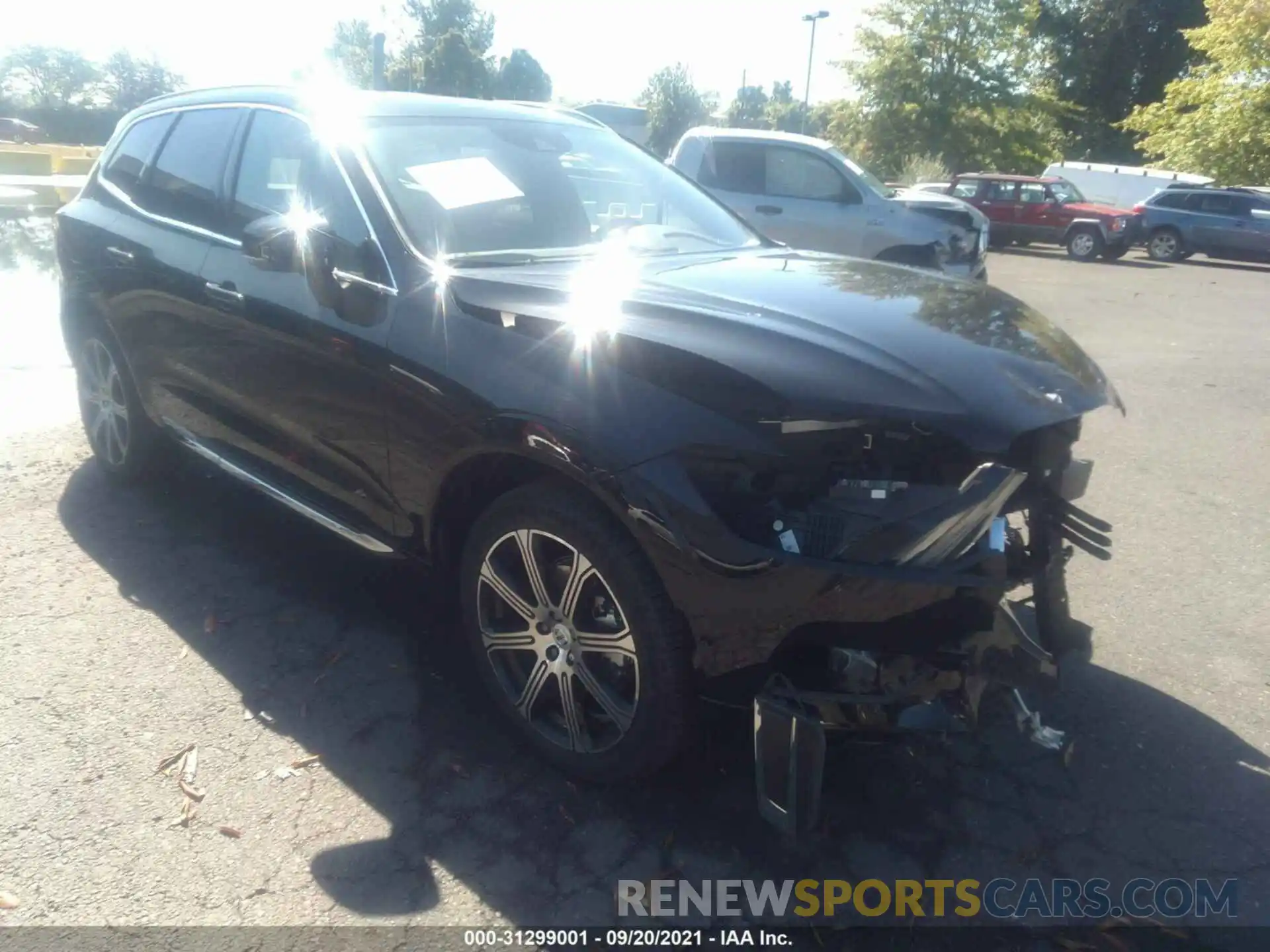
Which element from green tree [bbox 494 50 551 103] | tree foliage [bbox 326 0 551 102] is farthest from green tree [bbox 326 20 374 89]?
green tree [bbox 494 50 551 103]

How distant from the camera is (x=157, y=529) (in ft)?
15.3

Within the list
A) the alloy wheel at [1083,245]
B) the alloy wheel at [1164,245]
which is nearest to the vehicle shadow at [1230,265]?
the alloy wheel at [1164,245]

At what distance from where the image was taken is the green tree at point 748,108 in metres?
76.5

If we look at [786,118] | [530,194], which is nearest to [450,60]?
[786,118]

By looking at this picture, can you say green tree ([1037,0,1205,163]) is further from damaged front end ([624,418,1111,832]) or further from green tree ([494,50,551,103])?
green tree ([494,50,551,103])

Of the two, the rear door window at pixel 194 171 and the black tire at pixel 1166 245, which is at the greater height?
the rear door window at pixel 194 171

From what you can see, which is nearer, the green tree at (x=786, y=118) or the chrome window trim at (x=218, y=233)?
the chrome window trim at (x=218, y=233)

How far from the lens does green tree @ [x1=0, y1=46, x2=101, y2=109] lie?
2837 inches

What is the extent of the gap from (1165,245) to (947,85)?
1368cm

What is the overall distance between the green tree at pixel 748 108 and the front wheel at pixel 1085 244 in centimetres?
5128

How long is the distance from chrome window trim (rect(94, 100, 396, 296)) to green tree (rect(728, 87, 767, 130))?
6955 cm

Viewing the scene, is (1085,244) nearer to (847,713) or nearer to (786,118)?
(847,713)

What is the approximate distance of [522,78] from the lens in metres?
83.2

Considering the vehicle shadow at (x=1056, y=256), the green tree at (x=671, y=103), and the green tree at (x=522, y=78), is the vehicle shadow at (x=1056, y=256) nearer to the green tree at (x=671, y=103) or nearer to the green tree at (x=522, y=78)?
the green tree at (x=671, y=103)
